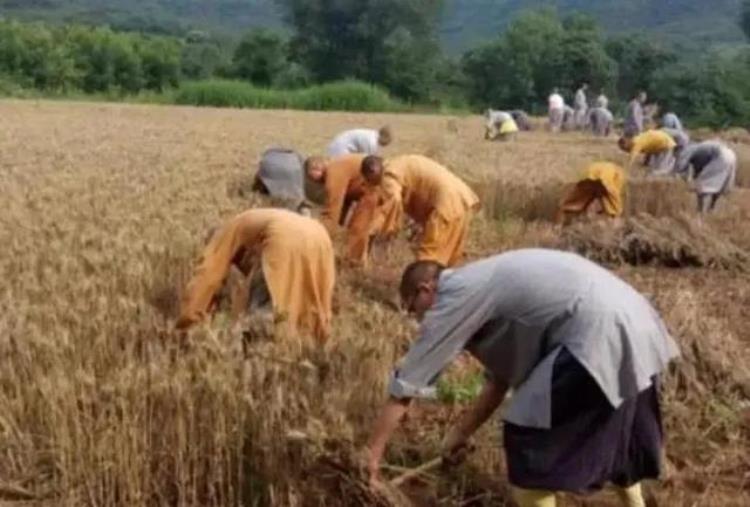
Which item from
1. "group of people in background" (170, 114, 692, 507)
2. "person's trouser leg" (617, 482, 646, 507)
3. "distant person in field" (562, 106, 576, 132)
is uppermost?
"group of people in background" (170, 114, 692, 507)

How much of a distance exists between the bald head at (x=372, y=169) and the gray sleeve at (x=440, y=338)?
505cm

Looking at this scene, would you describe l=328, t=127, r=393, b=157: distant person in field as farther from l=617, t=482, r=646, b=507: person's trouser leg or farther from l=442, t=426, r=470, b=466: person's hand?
l=617, t=482, r=646, b=507: person's trouser leg

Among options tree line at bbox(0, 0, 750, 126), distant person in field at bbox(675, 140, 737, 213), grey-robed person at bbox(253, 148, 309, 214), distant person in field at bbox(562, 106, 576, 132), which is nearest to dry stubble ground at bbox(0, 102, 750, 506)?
grey-robed person at bbox(253, 148, 309, 214)

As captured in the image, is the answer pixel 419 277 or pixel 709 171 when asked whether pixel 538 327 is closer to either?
pixel 419 277

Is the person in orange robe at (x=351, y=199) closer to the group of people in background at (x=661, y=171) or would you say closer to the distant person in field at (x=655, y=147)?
the group of people in background at (x=661, y=171)

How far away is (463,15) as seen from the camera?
7072 inches

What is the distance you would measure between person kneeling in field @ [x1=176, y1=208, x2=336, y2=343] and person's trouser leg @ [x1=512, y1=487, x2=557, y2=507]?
2.19m

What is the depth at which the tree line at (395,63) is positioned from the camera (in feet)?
170

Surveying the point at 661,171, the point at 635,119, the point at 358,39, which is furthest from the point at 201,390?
the point at 358,39

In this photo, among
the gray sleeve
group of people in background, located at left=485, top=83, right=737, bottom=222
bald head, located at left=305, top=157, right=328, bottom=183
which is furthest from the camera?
group of people in background, located at left=485, top=83, right=737, bottom=222

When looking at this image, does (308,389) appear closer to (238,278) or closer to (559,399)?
(559,399)

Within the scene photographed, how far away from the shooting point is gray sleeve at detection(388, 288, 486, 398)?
4.42 meters

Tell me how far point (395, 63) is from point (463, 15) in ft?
371

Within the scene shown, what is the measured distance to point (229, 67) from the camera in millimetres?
62031
